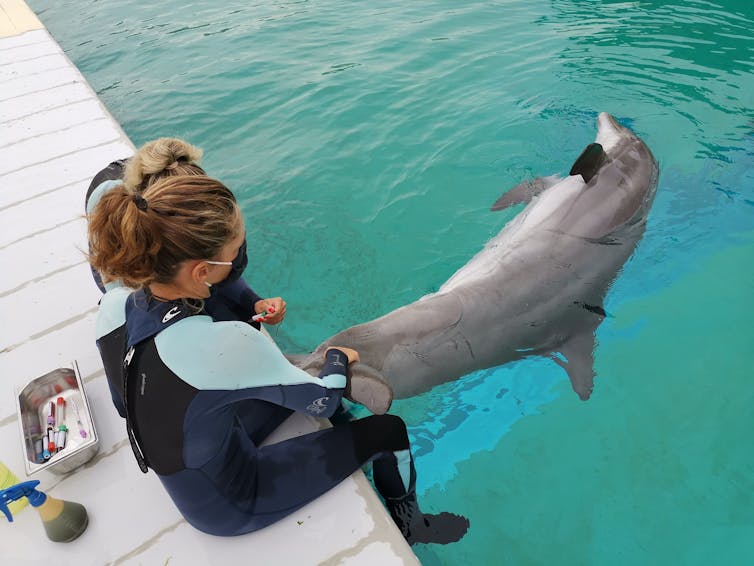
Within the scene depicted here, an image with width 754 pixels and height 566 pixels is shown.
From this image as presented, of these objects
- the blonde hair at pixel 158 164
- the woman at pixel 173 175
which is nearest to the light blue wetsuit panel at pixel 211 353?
the woman at pixel 173 175

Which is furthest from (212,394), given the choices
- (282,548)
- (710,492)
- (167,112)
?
(167,112)

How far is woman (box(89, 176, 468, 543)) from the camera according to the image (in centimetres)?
193

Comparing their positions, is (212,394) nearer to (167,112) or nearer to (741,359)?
(741,359)

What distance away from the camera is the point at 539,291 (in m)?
4.36

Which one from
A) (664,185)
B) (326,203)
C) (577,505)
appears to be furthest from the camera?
(326,203)

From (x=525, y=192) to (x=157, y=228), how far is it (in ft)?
15.1

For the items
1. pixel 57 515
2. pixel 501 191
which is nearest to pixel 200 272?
pixel 57 515

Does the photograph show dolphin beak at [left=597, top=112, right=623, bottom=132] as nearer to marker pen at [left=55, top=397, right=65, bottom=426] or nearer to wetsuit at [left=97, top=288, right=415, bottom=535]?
wetsuit at [left=97, top=288, right=415, bottom=535]

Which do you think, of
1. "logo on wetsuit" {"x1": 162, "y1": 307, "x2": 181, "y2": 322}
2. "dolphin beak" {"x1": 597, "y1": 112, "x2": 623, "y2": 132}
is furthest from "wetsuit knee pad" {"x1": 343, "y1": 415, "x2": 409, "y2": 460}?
"dolphin beak" {"x1": 597, "y1": 112, "x2": 623, "y2": 132}

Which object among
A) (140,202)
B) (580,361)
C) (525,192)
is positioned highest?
(140,202)

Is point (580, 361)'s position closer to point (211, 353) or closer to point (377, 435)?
point (377, 435)

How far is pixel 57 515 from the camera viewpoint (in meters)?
2.54

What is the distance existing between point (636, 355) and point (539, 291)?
3.47 feet

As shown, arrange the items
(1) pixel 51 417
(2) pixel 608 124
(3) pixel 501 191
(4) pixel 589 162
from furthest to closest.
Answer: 1. (3) pixel 501 191
2. (2) pixel 608 124
3. (4) pixel 589 162
4. (1) pixel 51 417
